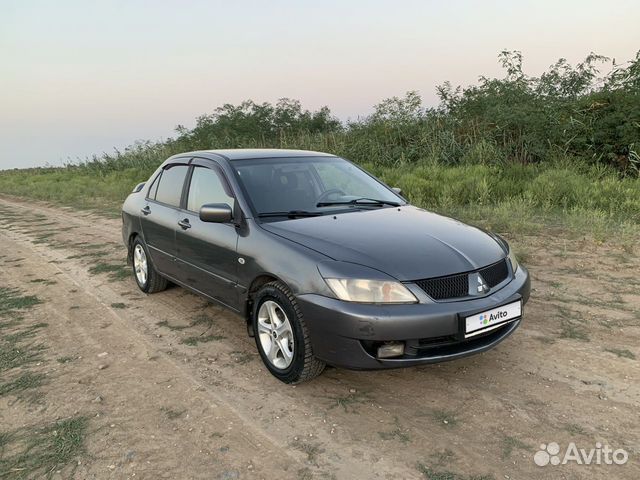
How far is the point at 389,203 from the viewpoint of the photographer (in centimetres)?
435

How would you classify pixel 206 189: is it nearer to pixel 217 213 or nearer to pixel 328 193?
pixel 217 213

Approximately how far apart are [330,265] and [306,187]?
139 cm

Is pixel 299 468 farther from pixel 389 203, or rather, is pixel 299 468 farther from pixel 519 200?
pixel 519 200

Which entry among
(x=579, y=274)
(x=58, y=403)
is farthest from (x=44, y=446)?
(x=579, y=274)

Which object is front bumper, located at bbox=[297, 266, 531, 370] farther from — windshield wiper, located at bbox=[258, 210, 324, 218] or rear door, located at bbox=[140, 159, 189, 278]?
rear door, located at bbox=[140, 159, 189, 278]

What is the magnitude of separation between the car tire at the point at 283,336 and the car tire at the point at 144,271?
2.09m

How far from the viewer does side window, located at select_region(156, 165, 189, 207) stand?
4.83 m

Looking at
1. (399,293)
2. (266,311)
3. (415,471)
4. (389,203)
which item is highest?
(389,203)

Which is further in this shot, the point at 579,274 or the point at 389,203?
the point at 579,274

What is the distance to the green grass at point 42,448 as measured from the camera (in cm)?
256

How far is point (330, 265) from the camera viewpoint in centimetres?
302

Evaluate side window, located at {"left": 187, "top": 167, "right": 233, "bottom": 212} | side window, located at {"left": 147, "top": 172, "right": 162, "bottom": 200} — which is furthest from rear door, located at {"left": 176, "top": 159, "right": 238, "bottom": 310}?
side window, located at {"left": 147, "top": 172, "right": 162, "bottom": 200}

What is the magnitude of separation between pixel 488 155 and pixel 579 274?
753cm

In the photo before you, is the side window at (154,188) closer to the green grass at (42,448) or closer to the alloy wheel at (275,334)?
the alloy wheel at (275,334)
